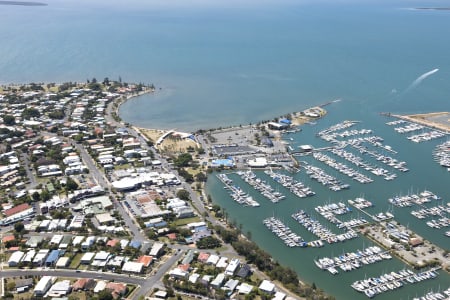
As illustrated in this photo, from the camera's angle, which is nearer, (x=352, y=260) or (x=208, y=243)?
(x=352, y=260)

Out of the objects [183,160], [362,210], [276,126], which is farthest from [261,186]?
[276,126]

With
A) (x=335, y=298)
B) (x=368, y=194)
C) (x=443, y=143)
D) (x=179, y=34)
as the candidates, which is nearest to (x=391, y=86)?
(x=443, y=143)

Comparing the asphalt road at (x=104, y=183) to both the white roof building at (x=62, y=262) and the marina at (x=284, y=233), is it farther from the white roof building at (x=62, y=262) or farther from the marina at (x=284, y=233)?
the marina at (x=284, y=233)

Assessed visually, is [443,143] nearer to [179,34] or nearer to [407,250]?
[407,250]

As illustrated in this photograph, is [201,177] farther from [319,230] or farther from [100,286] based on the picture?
Result: [100,286]

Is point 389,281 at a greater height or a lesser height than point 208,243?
greater

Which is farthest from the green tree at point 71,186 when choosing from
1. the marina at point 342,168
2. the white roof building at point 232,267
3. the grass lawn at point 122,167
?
the marina at point 342,168

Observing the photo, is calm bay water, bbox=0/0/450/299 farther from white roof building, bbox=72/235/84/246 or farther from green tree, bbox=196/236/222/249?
white roof building, bbox=72/235/84/246
